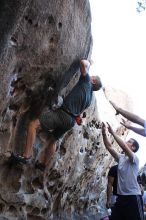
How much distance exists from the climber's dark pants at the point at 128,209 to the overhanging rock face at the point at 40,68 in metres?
1.86

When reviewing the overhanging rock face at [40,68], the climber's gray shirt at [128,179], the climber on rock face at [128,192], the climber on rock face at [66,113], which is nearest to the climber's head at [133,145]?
the climber on rock face at [128,192]

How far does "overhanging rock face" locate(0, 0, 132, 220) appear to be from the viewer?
583cm

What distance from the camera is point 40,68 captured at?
658 centimetres

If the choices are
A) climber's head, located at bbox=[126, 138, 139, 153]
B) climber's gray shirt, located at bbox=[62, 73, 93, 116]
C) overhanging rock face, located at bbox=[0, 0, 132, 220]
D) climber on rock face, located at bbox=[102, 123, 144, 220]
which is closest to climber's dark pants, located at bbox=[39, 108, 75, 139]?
climber's gray shirt, located at bbox=[62, 73, 93, 116]

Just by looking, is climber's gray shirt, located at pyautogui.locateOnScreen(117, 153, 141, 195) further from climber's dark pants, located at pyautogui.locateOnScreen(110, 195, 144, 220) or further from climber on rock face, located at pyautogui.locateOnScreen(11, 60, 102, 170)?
climber on rock face, located at pyautogui.locateOnScreen(11, 60, 102, 170)

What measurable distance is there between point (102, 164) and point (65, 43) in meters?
7.71

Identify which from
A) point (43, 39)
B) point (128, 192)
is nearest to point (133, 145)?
point (128, 192)

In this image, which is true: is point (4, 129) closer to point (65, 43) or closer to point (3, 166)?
point (3, 166)

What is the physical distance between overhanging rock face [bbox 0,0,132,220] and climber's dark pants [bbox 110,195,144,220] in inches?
73.4

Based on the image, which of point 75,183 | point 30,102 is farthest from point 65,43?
→ point 75,183

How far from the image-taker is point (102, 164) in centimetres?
1361

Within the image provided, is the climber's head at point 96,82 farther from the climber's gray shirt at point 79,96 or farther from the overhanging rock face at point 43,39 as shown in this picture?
the overhanging rock face at point 43,39

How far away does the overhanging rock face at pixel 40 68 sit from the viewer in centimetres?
583

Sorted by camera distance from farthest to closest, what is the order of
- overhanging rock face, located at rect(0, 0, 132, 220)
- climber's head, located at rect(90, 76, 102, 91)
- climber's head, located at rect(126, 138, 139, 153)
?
1. climber's head, located at rect(126, 138, 139, 153)
2. climber's head, located at rect(90, 76, 102, 91)
3. overhanging rock face, located at rect(0, 0, 132, 220)
